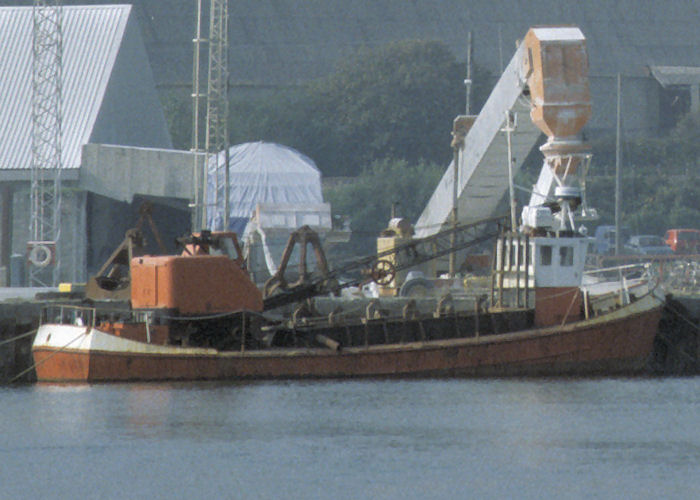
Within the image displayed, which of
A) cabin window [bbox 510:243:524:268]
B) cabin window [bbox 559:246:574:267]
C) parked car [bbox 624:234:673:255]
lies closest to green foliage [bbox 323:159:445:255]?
parked car [bbox 624:234:673:255]

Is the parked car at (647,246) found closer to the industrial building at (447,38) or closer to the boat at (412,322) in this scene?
Result: the industrial building at (447,38)

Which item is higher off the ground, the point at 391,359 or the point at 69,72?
the point at 69,72

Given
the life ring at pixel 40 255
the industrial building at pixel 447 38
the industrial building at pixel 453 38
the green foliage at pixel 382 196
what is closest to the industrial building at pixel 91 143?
the life ring at pixel 40 255

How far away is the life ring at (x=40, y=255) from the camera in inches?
3268

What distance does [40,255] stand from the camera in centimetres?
8344

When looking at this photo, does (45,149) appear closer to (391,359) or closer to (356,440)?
(391,359)

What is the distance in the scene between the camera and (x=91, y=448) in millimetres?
50250

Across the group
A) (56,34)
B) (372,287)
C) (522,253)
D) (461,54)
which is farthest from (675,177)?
(522,253)

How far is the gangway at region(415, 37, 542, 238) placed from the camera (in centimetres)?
6788

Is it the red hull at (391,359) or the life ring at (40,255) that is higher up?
the life ring at (40,255)

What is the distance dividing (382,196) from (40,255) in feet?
137

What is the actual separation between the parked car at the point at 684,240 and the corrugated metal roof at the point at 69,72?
32.0m

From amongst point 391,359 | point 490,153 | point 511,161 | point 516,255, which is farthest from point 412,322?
point 490,153

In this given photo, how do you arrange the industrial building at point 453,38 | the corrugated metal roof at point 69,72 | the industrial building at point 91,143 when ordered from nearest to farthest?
the industrial building at point 91,143
the corrugated metal roof at point 69,72
the industrial building at point 453,38
